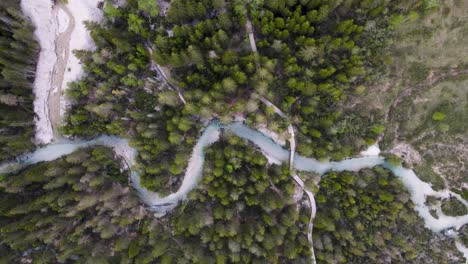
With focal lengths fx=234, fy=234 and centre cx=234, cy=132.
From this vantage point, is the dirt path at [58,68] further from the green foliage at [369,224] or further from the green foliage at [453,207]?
the green foliage at [453,207]

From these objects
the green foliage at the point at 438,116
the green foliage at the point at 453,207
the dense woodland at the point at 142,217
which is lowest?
the dense woodland at the point at 142,217

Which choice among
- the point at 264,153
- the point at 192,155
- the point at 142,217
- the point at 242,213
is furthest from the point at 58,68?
the point at 242,213

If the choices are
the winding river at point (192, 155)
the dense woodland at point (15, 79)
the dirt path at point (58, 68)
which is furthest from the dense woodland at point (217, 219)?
the dirt path at point (58, 68)

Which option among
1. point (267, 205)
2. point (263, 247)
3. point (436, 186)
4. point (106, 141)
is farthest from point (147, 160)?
point (436, 186)

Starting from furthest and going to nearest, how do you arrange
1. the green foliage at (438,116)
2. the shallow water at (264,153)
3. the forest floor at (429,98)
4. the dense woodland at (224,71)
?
the shallow water at (264,153) < the green foliage at (438,116) < the forest floor at (429,98) < the dense woodland at (224,71)

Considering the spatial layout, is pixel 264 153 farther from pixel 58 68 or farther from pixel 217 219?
pixel 58 68

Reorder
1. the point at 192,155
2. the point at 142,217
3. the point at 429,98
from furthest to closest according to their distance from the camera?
the point at 192,155 < the point at 142,217 < the point at 429,98
